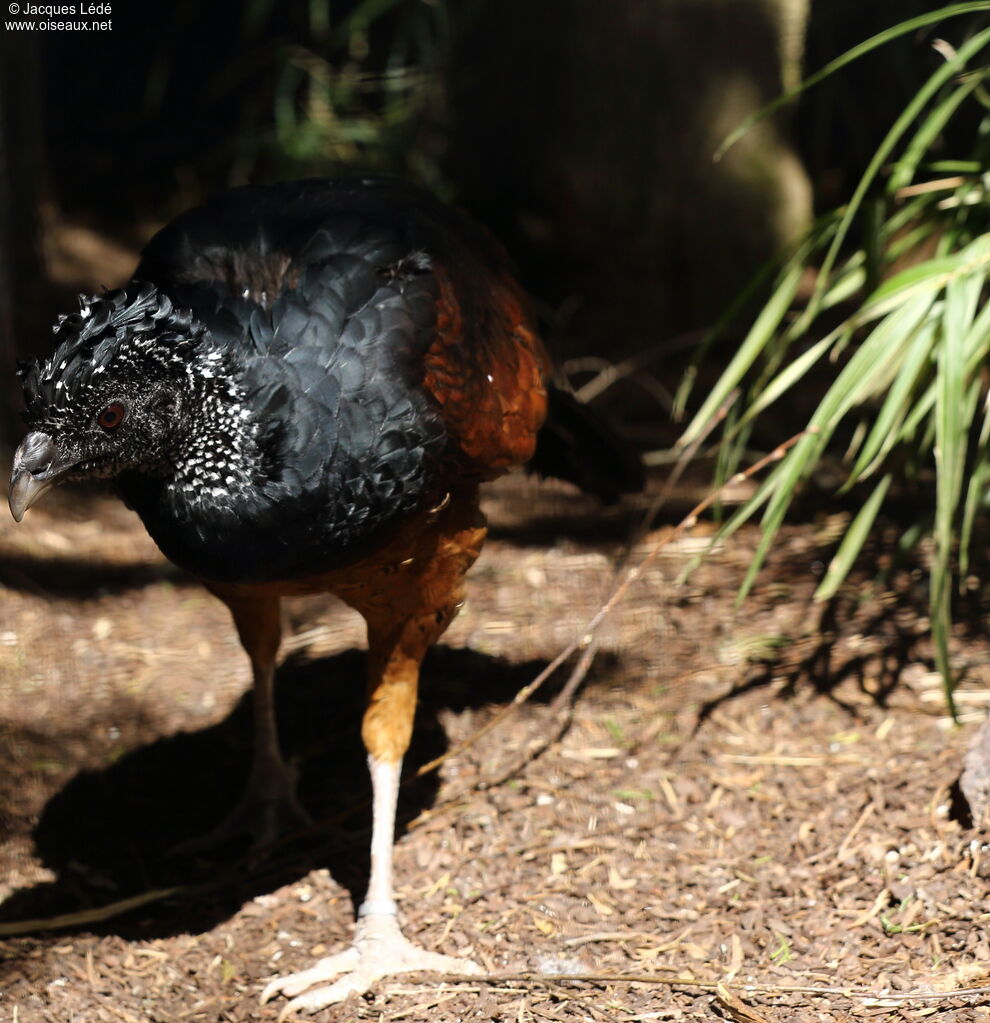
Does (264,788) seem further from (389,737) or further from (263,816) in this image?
(389,737)

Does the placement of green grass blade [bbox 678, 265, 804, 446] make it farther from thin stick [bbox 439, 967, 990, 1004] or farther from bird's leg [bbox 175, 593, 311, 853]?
thin stick [bbox 439, 967, 990, 1004]

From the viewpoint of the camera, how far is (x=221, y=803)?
3.98 metres

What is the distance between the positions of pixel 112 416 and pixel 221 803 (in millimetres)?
1674

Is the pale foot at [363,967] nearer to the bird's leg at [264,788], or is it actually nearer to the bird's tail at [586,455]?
the bird's leg at [264,788]

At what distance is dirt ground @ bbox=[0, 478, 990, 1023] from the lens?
301 cm

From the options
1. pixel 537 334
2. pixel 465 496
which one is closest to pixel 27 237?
pixel 537 334

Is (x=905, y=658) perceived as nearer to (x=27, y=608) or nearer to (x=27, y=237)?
(x=27, y=608)

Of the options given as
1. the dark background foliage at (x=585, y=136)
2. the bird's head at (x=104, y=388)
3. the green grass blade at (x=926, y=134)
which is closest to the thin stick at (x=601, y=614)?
the green grass blade at (x=926, y=134)

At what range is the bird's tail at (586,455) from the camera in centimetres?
417

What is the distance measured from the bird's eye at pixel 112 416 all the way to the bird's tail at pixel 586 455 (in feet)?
5.46

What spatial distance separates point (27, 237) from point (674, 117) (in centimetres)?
324

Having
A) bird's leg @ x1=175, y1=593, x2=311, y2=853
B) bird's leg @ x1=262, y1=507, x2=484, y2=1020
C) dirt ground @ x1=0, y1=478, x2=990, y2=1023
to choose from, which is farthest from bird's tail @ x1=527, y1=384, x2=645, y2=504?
bird's leg @ x1=175, y1=593, x2=311, y2=853

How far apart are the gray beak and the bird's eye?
0.12m

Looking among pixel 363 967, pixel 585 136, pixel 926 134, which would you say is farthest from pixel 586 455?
pixel 585 136
